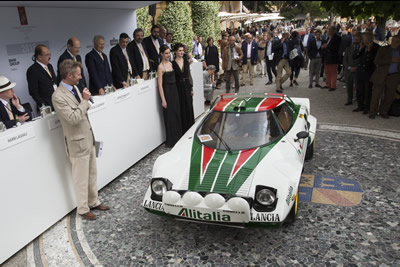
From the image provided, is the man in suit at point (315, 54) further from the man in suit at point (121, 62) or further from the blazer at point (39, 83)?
the blazer at point (39, 83)

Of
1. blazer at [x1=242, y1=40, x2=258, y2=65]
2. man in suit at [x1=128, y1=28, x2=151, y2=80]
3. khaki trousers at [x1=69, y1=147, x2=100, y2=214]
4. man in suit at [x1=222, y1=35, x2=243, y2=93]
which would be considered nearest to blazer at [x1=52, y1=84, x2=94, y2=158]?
khaki trousers at [x1=69, y1=147, x2=100, y2=214]

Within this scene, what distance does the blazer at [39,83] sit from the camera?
5.48 m

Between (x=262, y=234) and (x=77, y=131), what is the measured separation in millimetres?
2719

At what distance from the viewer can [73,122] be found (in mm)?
4051

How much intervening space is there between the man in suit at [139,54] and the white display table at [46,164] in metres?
1.75

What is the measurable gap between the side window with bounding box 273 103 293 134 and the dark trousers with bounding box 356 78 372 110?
446 cm

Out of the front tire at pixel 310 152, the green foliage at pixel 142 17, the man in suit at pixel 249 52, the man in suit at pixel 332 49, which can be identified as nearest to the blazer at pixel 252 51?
the man in suit at pixel 249 52

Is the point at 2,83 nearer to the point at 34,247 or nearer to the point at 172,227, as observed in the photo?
the point at 34,247

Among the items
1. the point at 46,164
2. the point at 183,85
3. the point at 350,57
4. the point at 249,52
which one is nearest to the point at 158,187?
the point at 46,164

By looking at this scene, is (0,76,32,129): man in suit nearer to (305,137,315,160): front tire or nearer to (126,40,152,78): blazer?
(126,40,152,78): blazer

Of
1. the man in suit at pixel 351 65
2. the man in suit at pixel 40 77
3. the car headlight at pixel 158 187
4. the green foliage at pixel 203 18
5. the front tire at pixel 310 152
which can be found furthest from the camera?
the green foliage at pixel 203 18

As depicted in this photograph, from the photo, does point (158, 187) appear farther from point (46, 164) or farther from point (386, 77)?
point (386, 77)

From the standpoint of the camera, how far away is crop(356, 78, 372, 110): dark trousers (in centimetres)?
865

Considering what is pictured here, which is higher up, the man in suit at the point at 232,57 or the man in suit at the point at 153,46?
the man in suit at the point at 153,46
